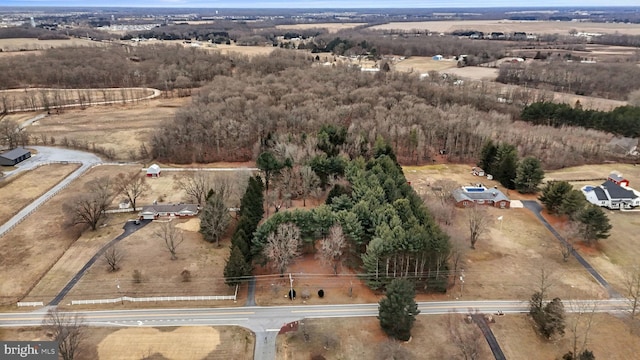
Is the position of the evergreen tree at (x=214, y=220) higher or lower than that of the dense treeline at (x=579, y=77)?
lower

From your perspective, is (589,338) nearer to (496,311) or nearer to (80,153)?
(496,311)

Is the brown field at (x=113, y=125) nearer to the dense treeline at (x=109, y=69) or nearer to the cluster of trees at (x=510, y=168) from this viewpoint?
the dense treeline at (x=109, y=69)

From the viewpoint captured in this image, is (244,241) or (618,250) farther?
(618,250)

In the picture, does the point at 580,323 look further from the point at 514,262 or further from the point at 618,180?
the point at 618,180

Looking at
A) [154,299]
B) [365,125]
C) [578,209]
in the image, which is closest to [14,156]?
[154,299]

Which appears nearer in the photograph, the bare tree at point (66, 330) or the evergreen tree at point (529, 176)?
the bare tree at point (66, 330)

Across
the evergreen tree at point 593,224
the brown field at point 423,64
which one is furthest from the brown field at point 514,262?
the brown field at point 423,64

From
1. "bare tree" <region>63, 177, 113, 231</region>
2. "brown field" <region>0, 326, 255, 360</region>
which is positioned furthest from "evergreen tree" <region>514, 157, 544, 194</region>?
"bare tree" <region>63, 177, 113, 231</region>
